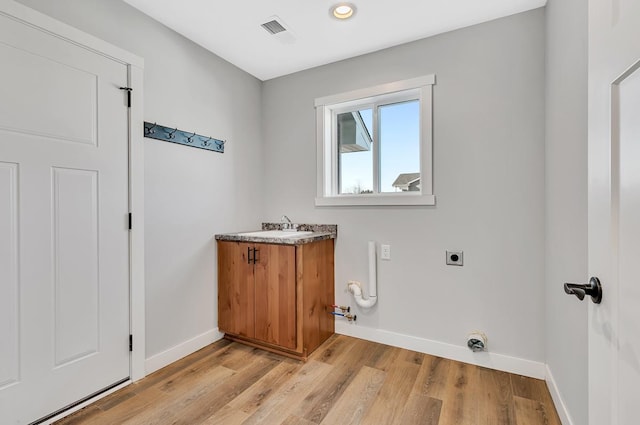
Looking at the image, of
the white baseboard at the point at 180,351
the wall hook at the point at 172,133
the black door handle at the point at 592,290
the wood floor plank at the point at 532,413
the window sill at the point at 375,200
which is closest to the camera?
the black door handle at the point at 592,290

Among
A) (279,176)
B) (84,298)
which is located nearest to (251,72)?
(279,176)

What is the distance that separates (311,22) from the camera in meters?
2.19

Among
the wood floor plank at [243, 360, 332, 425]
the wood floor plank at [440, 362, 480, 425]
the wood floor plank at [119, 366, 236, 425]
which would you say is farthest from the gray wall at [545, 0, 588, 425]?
the wood floor plank at [119, 366, 236, 425]

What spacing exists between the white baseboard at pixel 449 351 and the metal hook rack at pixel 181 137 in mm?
1933

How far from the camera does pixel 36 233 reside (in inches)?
62.4

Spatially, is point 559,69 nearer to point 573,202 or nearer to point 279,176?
point 573,202

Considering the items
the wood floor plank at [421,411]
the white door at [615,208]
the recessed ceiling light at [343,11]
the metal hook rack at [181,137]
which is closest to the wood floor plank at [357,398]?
the wood floor plank at [421,411]

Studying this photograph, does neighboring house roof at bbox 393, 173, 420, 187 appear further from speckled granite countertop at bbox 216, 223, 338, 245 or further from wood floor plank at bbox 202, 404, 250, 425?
wood floor plank at bbox 202, 404, 250, 425

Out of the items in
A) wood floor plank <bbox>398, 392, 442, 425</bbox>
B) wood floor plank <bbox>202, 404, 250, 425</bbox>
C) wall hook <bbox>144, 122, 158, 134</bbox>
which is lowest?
wood floor plank <bbox>202, 404, 250, 425</bbox>

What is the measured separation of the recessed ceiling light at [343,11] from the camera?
2004mm

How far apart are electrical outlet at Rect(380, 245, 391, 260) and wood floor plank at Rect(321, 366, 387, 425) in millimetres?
854

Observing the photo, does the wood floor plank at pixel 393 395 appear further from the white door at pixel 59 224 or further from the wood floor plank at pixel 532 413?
the white door at pixel 59 224

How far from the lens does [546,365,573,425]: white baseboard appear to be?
4.97 feet

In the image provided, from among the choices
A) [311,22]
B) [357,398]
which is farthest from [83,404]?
[311,22]
